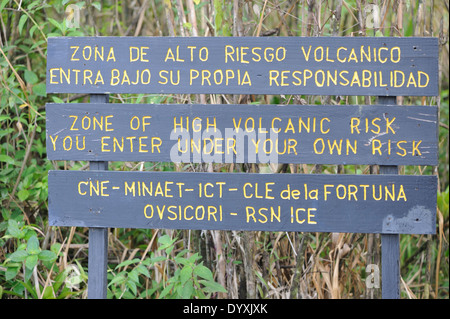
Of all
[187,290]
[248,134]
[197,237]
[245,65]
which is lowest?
[187,290]

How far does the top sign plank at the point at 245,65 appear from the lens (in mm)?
2219

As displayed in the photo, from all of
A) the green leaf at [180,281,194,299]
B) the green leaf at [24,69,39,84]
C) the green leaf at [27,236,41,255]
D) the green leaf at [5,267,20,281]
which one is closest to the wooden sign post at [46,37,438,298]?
the green leaf at [27,236,41,255]

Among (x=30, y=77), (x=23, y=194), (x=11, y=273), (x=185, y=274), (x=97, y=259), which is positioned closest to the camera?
(x=97, y=259)

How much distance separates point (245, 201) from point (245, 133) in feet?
0.94

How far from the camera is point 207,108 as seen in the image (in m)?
2.28

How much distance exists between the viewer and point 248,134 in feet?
7.45

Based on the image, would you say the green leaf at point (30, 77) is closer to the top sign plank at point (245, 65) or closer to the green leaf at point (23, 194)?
the green leaf at point (23, 194)

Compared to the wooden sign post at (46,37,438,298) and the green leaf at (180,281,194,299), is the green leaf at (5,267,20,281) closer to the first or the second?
the wooden sign post at (46,37,438,298)

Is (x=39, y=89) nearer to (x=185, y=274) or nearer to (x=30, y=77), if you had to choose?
(x=30, y=77)

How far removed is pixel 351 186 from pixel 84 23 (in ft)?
8.48

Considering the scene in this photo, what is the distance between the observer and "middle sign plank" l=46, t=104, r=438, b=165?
2.22 metres

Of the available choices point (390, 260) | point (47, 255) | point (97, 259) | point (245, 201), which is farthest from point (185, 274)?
point (390, 260)

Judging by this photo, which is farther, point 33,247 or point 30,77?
point 30,77

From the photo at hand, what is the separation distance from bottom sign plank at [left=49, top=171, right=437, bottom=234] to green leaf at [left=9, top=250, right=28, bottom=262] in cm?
36
